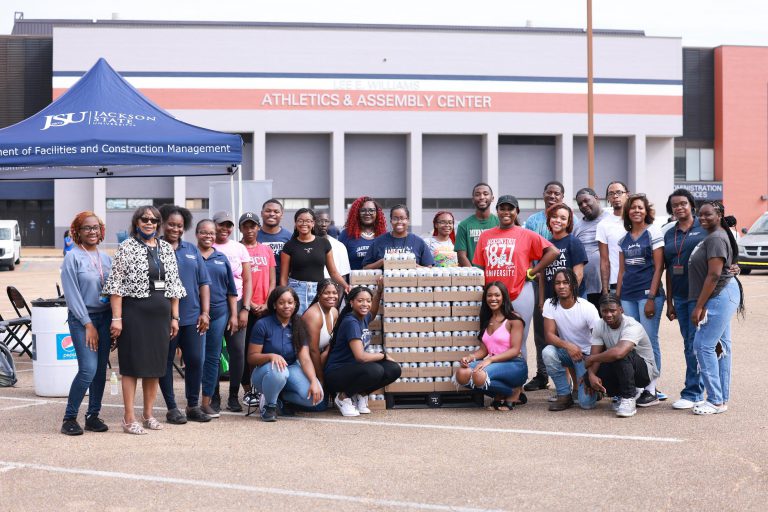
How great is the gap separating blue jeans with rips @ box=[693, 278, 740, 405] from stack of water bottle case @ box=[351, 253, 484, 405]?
2010 millimetres

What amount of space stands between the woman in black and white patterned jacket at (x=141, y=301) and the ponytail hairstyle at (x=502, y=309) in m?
2.85

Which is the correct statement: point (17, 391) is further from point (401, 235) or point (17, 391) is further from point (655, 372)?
point (655, 372)

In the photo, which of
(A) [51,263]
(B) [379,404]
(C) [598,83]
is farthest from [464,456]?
(C) [598,83]

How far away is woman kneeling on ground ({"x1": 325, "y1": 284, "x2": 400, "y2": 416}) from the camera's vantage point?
816 centimetres

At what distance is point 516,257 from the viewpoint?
8.79 m

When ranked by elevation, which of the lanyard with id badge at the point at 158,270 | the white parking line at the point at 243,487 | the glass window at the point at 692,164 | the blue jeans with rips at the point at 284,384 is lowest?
the white parking line at the point at 243,487

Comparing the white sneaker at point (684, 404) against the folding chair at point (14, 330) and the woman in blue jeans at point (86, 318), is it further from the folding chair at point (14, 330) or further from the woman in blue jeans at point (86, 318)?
the folding chair at point (14, 330)

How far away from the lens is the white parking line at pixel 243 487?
528 centimetres

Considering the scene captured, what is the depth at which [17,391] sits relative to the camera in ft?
31.4

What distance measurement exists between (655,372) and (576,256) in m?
1.39

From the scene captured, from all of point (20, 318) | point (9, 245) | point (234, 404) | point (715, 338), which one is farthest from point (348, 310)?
point (9, 245)

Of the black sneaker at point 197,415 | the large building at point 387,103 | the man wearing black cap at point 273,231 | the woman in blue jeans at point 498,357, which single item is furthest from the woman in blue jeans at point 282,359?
the large building at point 387,103

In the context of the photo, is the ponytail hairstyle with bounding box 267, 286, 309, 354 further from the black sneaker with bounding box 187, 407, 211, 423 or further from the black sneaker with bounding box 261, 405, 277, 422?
the black sneaker with bounding box 187, 407, 211, 423

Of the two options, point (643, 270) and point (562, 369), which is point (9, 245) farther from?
point (643, 270)
